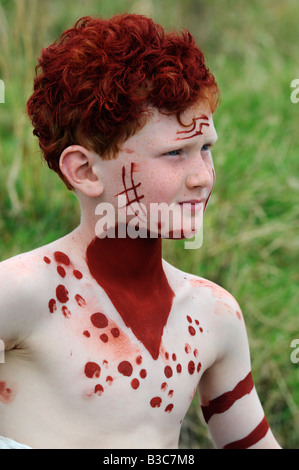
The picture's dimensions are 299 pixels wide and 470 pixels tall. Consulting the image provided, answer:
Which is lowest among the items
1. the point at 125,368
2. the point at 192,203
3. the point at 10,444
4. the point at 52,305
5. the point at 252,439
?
the point at 252,439

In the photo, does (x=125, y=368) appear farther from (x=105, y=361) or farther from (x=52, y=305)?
(x=52, y=305)

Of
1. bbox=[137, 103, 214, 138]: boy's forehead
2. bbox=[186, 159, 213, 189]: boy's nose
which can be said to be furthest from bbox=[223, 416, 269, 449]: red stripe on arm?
bbox=[137, 103, 214, 138]: boy's forehead

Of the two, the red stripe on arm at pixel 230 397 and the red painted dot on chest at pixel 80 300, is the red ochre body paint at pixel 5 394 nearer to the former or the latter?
the red painted dot on chest at pixel 80 300

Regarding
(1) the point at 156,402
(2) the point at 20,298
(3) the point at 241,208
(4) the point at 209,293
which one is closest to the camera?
(2) the point at 20,298

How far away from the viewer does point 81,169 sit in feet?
4.00

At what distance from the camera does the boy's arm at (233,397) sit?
4.64ft

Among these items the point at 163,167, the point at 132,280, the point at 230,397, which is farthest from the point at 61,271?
the point at 230,397

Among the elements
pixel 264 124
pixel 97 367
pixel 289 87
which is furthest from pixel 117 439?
pixel 289 87

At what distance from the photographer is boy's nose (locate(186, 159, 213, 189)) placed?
120 cm

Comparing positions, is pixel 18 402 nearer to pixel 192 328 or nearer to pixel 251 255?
pixel 192 328

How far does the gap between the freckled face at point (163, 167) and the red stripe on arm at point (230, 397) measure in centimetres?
42

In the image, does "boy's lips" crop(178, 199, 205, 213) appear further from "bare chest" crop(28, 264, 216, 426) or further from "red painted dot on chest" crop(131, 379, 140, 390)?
"red painted dot on chest" crop(131, 379, 140, 390)

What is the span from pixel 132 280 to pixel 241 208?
1.69 meters
